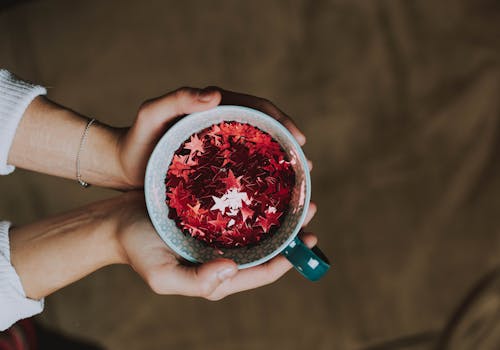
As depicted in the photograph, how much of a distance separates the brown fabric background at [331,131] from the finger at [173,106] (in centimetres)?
43

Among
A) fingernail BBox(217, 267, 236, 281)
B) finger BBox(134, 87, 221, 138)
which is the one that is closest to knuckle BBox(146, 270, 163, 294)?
fingernail BBox(217, 267, 236, 281)

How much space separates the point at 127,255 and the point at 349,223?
54 cm

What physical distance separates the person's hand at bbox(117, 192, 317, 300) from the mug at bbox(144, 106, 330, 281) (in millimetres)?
29

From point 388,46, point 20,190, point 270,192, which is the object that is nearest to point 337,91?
point 388,46

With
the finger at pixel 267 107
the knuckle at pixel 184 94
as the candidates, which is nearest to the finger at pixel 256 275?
the finger at pixel 267 107

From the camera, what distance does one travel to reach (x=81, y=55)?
3.81ft

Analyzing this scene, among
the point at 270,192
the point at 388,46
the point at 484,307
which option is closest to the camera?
the point at 270,192

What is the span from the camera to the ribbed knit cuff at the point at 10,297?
0.83 m

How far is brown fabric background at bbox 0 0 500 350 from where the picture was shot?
3.60ft

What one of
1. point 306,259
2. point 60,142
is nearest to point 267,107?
point 306,259

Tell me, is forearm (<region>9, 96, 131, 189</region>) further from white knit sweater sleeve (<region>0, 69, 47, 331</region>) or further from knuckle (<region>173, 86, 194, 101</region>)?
knuckle (<region>173, 86, 194, 101</region>)

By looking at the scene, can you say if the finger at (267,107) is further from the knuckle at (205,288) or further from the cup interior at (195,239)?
the knuckle at (205,288)

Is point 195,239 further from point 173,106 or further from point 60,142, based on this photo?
point 60,142

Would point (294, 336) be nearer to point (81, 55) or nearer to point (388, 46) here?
point (388, 46)
